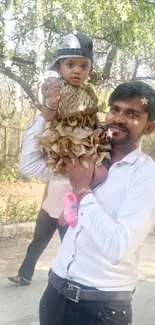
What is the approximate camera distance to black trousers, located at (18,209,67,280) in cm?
252

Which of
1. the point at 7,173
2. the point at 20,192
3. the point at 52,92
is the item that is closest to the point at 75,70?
the point at 52,92

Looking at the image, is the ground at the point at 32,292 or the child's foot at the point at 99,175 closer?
the child's foot at the point at 99,175

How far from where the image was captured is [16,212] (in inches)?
172

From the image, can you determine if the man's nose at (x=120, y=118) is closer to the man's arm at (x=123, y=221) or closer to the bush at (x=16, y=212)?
the man's arm at (x=123, y=221)

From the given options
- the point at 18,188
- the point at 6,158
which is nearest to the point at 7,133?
the point at 6,158

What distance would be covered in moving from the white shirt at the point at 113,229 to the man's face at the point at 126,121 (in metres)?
0.06

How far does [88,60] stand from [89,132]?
39cm

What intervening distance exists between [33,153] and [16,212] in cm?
309

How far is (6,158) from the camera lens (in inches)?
174

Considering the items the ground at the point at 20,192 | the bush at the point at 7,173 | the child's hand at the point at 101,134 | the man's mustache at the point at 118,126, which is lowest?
the ground at the point at 20,192

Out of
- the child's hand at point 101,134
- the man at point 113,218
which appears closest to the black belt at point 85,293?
the man at point 113,218

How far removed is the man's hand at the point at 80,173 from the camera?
1.18 m

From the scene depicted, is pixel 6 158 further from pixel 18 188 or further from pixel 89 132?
pixel 89 132

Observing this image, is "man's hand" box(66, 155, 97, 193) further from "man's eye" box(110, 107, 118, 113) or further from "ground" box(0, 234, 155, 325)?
"ground" box(0, 234, 155, 325)
